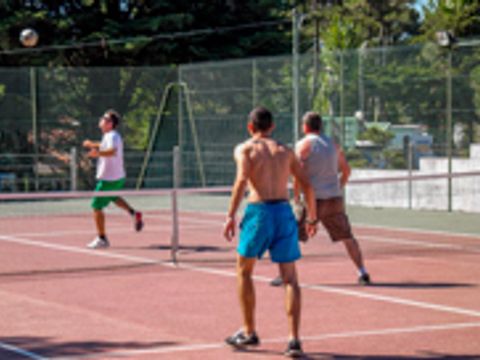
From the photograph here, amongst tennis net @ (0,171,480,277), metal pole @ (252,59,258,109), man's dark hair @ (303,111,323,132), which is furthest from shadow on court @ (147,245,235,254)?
metal pole @ (252,59,258,109)

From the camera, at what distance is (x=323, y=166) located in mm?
11820

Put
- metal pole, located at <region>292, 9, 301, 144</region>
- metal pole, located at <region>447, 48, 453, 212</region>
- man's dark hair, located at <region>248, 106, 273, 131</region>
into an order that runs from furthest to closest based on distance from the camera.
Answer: metal pole, located at <region>292, 9, 301, 144</region> → metal pole, located at <region>447, 48, 453, 212</region> → man's dark hair, located at <region>248, 106, 273, 131</region>

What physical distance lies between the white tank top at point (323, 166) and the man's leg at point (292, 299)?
133 inches

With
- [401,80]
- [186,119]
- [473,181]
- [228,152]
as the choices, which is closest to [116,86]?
[186,119]

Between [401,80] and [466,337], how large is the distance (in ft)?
45.1

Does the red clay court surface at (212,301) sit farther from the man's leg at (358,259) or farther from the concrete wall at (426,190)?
Answer: the concrete wall at (426,190)

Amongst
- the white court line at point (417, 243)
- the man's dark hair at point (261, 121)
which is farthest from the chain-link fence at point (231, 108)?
the man's dark hair at point (261, 121)

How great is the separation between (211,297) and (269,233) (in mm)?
2630

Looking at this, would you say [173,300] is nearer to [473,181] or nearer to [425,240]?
[425,240]

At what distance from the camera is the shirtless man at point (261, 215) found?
839 cm

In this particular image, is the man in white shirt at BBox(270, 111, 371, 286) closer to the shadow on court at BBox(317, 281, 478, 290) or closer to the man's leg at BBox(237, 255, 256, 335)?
the shadow on court at BBox(317, 281, 478, 290)

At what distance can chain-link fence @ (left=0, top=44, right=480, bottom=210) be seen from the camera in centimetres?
2169

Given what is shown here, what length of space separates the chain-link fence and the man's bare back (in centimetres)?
1318

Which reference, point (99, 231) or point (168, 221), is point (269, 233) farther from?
point (168, 221)
